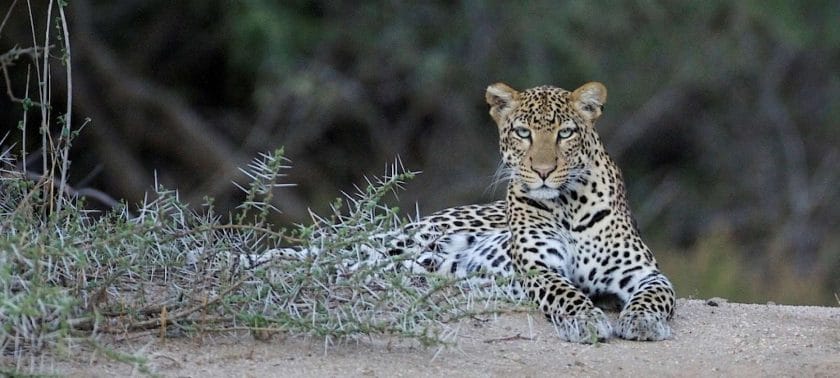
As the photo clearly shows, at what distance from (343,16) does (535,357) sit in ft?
33.4

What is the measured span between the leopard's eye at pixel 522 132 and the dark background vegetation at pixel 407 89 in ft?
22.7

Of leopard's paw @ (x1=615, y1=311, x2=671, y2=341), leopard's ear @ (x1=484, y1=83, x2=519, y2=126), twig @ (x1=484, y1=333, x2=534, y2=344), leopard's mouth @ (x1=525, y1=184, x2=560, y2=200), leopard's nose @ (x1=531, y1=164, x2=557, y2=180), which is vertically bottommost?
twig @ (x1=484, y1=333, x2=534, y2=344)

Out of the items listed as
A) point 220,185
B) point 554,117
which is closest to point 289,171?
point 220,185

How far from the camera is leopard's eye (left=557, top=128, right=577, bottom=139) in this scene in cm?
804

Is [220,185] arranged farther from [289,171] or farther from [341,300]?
[341,300]

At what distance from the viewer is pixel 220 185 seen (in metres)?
16.0

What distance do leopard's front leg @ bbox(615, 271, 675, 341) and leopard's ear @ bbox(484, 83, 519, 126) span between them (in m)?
1.27

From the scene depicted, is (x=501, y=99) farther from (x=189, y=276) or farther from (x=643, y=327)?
(x=189, y=276)

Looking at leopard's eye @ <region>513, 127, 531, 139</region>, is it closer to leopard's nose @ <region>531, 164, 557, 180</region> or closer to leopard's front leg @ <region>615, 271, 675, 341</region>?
leopard's nose @ <region>531, 164, 557, 180</region>

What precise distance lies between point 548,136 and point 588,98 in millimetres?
379

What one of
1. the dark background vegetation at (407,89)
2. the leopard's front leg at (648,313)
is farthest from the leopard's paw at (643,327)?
the dark background vegetation at (407,89)

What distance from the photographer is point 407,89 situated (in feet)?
56.7

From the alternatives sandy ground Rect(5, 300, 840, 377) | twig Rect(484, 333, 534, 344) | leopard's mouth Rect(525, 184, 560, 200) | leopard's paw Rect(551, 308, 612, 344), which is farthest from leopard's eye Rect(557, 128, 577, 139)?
twig Rect(484, 333, 534, 344)

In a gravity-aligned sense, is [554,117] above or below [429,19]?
below
